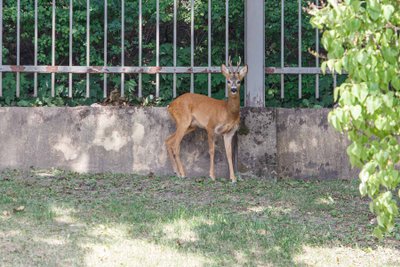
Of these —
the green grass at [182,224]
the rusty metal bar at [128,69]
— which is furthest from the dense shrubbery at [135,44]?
the green grass at [182,224]

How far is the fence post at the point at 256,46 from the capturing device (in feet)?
27.8

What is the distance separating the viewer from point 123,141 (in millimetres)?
8406

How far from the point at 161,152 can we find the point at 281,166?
4.44 feet

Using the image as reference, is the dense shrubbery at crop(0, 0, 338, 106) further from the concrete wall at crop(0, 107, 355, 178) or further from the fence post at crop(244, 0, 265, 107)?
the concrete wall at crop(0, 107, 355, 178)

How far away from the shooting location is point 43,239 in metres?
5.28

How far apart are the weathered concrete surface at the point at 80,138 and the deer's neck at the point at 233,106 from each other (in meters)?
0.84

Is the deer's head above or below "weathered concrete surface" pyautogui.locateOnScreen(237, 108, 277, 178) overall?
above

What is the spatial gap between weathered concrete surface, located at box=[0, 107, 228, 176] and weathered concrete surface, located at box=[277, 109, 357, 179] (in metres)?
1.46

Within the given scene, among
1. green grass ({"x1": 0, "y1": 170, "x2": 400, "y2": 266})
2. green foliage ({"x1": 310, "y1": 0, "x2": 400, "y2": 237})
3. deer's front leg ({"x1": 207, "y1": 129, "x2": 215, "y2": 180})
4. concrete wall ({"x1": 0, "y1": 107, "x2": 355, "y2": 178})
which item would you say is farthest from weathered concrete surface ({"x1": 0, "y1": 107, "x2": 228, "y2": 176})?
green foliage ({"x1": 310, "y1": 0, "x2": 400, "y2": 237})

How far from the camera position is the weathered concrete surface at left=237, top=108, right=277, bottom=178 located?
8250 mm

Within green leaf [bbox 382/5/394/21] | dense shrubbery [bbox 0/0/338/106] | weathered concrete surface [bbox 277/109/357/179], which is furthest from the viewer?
dense shrubbery [bbox 0/0/338/106]

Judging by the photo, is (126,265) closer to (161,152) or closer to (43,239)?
(43,239)

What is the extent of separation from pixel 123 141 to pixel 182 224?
2.80 metres

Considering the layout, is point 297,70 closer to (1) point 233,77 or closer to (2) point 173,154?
(1) point 233,77
